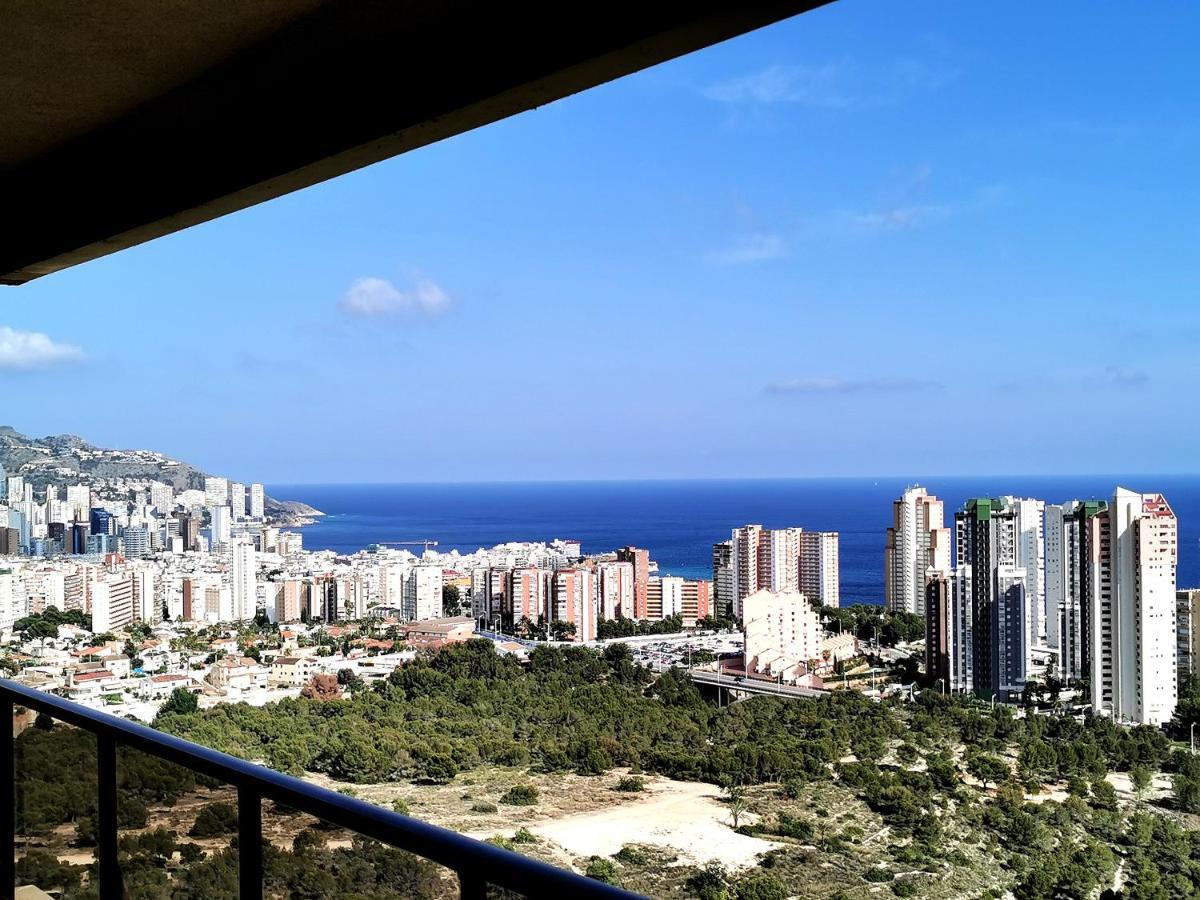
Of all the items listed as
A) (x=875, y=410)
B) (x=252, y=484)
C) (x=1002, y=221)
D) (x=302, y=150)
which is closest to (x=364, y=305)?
(x=252, y=484)

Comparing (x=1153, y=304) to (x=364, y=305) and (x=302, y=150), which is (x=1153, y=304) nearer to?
(x=364, y=305)

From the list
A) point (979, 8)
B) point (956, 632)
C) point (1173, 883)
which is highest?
point (979, 8)

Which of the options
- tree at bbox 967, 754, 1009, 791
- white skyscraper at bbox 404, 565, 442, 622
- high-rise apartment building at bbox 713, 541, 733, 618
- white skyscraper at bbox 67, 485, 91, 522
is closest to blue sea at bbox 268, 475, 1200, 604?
high-rise apartment building at bbox 713, 541, 733, 618

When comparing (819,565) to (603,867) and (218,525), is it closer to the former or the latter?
(603,867)

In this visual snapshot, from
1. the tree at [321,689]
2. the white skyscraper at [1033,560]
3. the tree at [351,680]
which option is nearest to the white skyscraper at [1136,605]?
the white skyscraper at [1033,560]

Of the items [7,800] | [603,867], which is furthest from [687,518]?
[7,800]

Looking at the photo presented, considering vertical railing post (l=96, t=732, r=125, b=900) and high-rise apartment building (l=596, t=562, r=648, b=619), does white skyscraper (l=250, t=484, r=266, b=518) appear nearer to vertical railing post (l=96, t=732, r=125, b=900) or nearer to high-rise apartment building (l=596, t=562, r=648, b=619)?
high-rise apartment building (l=596, t=562, r=648, b=619)

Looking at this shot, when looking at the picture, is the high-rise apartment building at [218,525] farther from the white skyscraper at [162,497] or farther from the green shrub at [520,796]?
the green shrub at [520,796]
